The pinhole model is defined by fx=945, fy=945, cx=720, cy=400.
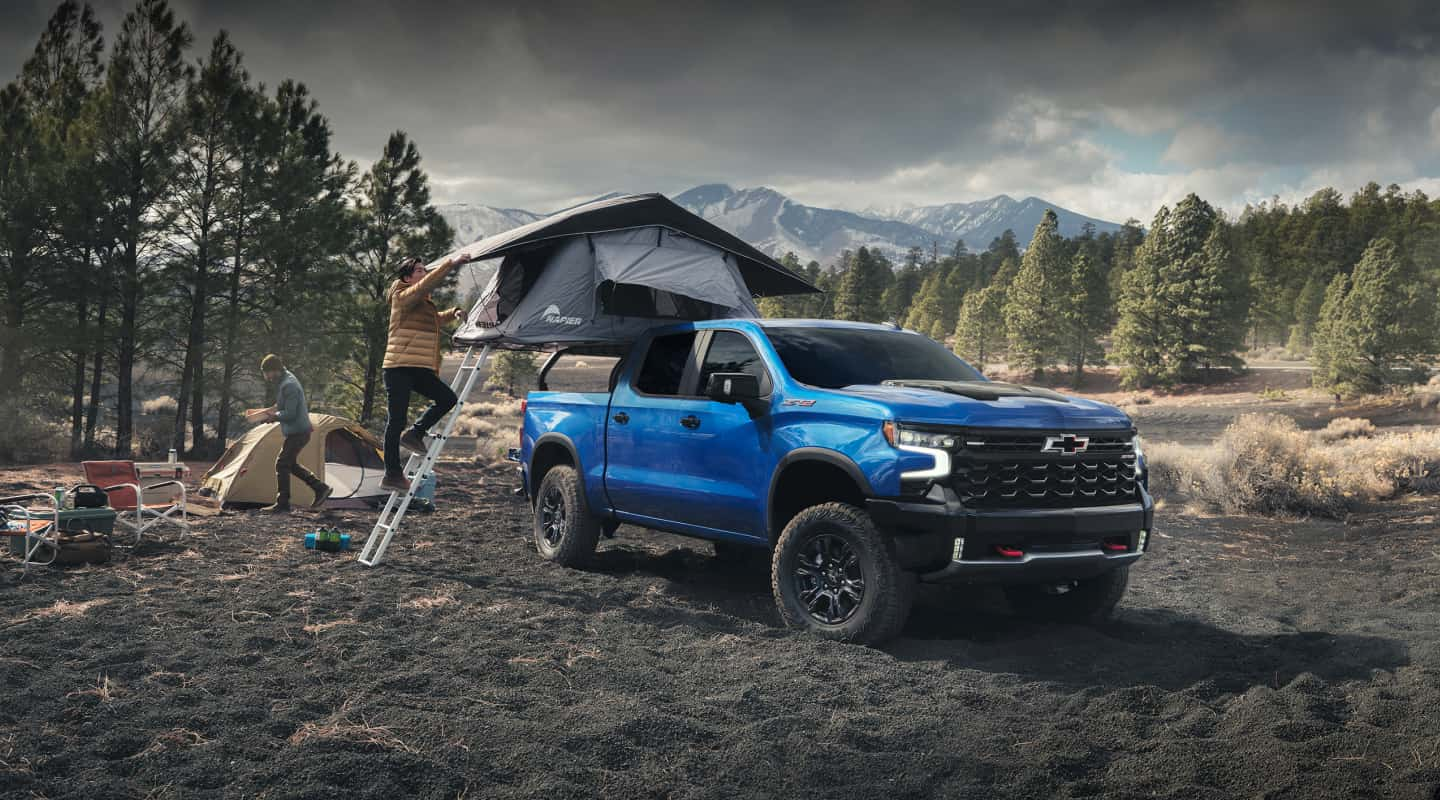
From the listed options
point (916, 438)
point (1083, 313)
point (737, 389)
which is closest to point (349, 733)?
point (737, 389)

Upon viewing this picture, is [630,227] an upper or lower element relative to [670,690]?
upper

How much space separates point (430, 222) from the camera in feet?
84.3

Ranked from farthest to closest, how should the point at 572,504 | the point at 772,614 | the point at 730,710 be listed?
the point at 572,504
the point at 772,614
the point at 730,710

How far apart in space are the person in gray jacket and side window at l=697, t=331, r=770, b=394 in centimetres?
665

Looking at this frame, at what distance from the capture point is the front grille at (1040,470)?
5512mm

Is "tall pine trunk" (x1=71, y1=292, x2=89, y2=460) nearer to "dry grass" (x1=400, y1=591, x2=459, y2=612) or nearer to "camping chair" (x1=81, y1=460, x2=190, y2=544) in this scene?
"camping chair" (x1=81, y1=460, x2=190, y2=544)

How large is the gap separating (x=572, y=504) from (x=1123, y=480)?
4.50 meters

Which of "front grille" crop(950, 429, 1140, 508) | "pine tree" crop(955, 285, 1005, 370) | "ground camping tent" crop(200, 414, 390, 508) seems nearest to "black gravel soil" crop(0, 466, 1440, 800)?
"front grille" crop(950, 429, 1140, 508)

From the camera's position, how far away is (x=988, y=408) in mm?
5590

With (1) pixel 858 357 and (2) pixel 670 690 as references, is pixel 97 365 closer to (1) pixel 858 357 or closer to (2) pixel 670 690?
(1) pixel 858 357

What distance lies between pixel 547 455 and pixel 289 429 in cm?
493

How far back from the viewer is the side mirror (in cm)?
627

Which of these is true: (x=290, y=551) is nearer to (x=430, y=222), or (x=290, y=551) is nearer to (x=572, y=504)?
(x=572, y=504)

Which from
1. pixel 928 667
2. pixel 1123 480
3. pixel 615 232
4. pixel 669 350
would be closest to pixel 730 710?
pixel 928 667
